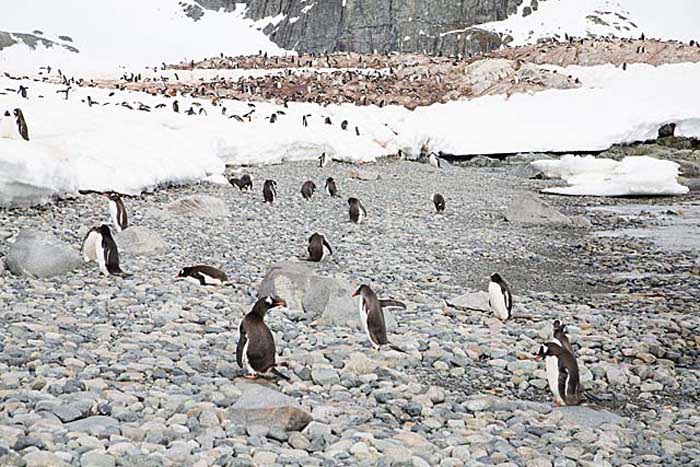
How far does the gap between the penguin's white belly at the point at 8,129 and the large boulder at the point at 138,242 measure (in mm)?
4407

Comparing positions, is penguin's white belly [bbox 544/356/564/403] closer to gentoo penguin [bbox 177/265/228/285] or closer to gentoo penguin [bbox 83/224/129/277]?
gentoo penguin [bbox 177/265/228/285]

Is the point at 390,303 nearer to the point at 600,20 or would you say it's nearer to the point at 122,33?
the point at 122,33

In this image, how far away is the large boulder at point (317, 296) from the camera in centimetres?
628

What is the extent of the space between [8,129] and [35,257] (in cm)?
581

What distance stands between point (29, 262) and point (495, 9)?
8193 centimetres

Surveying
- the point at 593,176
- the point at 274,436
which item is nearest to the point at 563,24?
the point at 593,176

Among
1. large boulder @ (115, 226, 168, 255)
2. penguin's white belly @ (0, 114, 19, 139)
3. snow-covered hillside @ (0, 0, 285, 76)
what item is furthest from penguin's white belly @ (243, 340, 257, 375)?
snow-covered hillside @ (0, 0, 285, 76)

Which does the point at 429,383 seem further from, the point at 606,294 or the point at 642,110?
the point at 642,110

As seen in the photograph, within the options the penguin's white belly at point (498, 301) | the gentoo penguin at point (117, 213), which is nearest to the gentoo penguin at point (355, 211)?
the gentoo penguin at point (117, 213)

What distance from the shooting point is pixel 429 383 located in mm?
5031

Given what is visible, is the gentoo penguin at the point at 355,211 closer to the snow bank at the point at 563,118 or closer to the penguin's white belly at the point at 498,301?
the penguin's white belly at the point at 498,301

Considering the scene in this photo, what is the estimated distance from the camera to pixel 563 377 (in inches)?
189

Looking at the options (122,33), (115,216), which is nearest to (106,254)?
(115,216)

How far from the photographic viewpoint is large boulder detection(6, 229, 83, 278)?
6.73 meters
